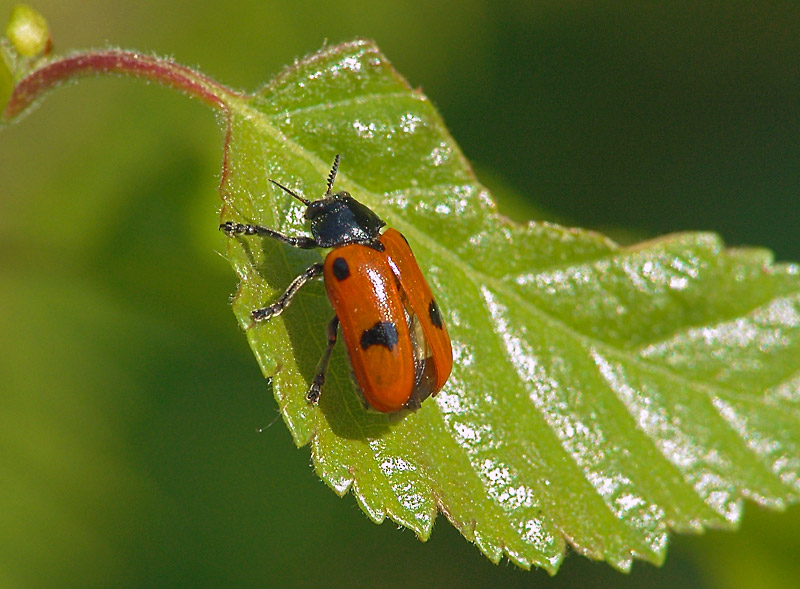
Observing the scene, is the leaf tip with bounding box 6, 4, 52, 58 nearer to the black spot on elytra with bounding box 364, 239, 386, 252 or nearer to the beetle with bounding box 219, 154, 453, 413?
the beetle with bounding box 219, 154, 453, 413

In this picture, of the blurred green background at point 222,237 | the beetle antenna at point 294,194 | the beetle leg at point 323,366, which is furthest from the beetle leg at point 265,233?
the blurred green background at point 222,237

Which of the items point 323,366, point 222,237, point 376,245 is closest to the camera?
point 323,366

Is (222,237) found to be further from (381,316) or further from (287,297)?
(381,316)

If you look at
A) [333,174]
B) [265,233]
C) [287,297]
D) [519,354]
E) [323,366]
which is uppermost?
[333,174]

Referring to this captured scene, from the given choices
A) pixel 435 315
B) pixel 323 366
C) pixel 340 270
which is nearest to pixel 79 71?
pixel 340 270

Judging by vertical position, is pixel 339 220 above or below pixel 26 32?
above

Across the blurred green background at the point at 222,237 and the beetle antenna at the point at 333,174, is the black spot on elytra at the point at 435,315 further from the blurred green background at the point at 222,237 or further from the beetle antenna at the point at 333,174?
the blurred green background at the point at 222,237

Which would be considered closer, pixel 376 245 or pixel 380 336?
pixel 380 336
